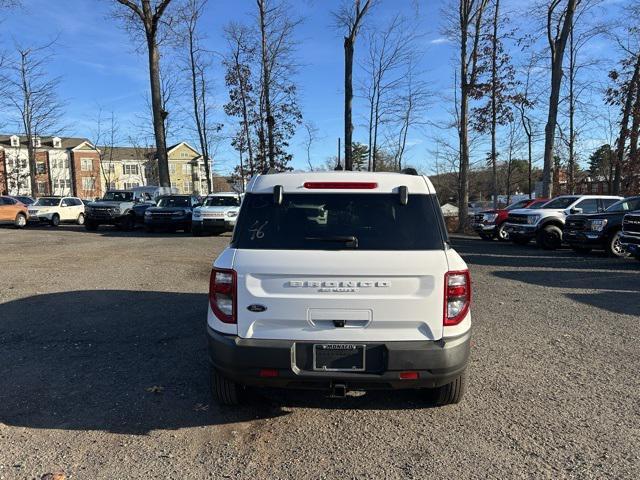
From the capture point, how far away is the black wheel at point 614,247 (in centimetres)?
1278

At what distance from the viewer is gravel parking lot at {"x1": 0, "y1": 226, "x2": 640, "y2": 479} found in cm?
306

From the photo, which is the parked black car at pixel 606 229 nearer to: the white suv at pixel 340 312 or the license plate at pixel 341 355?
the white suv at pixel 340 312

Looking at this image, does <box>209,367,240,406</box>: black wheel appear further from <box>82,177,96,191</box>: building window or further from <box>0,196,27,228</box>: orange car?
<box>82,177,96,191</box>: building window

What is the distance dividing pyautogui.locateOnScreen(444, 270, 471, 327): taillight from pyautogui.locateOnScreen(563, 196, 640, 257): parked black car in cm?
1153

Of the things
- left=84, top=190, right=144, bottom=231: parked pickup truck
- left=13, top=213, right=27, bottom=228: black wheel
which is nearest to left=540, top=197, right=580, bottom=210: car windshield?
left=84, top=190, right=144, bottom=231: parked pickup truck

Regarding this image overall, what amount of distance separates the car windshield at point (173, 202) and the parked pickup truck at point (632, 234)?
17.4 m

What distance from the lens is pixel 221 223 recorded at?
18859 mm

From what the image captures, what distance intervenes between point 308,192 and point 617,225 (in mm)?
12178

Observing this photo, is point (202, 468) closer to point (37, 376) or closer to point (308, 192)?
point (308, 192)

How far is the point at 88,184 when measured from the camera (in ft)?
279

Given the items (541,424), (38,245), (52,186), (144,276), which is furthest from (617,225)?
(52,186)

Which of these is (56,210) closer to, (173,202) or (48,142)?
(173,202)

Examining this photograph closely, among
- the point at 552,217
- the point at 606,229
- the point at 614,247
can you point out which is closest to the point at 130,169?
the point at 552,217

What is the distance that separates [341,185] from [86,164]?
91559 millimetres
